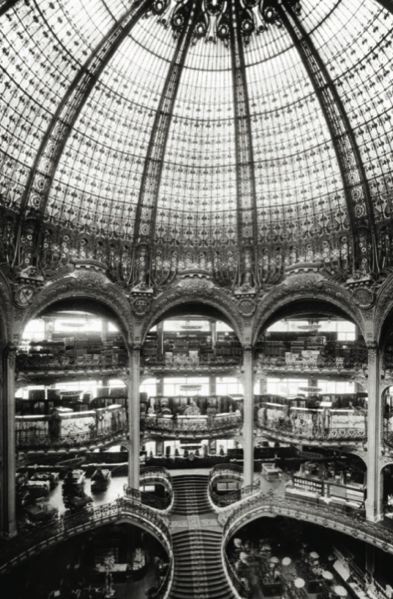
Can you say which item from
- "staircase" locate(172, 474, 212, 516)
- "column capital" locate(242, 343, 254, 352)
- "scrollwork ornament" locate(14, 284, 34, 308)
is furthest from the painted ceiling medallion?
"staircase" locate(172, 474, 212, 516)

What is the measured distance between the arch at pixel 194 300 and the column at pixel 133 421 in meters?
1.75

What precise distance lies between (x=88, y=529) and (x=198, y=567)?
6223mm

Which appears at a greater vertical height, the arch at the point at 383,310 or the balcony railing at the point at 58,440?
the arch at the point at 383,310

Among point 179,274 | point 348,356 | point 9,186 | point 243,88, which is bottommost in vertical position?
point 348,356

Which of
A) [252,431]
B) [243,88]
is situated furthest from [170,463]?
[243,88]

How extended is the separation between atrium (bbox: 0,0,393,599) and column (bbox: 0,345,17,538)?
0.09 metres

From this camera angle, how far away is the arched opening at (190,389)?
91.9 ft

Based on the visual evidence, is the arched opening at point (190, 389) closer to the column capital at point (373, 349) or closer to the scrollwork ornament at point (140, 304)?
the scrollwork ornament at point (140, 304)

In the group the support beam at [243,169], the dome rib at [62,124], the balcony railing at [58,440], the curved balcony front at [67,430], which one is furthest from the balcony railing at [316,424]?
the dome rib at [62,124]

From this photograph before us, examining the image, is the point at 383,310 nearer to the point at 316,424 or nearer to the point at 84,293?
the point at 316,424

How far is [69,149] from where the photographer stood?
22984mm

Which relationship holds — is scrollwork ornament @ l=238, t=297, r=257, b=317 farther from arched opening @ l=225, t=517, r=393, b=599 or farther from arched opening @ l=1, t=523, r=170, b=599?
arched opening @ l=1, t=523, r=170, b=599

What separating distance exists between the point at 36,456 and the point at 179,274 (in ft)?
44.1

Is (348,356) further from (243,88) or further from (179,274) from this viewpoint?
(243,88)
